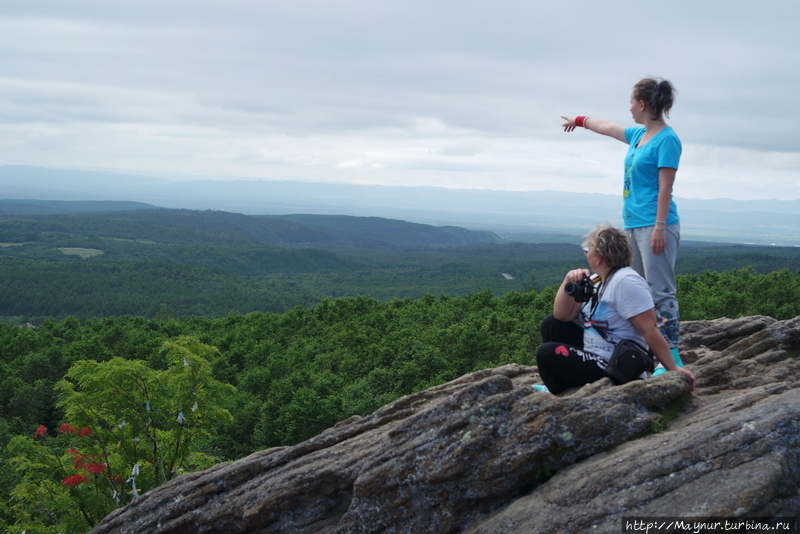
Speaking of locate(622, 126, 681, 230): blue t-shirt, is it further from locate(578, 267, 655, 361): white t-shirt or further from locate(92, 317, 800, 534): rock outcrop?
locate(92, 317, 800, 534): rock outcrop

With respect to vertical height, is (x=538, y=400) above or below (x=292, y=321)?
above

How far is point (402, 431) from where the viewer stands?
6.57 metres

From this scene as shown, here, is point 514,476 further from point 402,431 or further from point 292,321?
point 292,321

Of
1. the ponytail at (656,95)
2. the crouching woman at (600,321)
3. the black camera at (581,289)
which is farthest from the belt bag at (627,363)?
the ponytail at (656,95)

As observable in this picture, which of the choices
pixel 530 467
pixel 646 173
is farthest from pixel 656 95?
pixel 530 467

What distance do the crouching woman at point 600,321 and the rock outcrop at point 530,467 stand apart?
1.18ft

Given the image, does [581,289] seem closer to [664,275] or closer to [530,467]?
[664,275]

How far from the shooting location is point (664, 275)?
7.69 metres

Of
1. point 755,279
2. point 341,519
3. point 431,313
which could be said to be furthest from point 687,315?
point 341,519

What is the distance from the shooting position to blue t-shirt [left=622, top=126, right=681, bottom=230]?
7.30 m

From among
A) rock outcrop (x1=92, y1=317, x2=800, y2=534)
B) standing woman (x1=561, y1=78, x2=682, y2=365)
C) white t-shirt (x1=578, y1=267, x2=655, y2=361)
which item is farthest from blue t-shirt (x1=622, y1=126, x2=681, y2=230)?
rock outcrop (x1=92, y1=317, x2=800, y2=534)

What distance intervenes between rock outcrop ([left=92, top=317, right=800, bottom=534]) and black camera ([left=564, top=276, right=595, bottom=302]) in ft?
3.22

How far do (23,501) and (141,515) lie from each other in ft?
37.4

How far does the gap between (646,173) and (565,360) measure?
2.72 m
